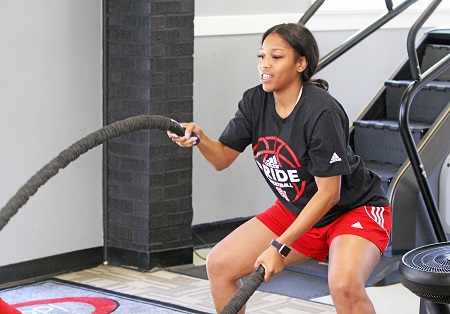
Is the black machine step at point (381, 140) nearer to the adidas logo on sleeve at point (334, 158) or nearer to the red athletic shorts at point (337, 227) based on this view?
the red athletic shorts at point (337, 227)

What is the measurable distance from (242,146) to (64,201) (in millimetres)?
1877

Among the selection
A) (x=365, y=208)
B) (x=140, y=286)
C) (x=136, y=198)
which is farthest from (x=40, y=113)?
(x=365, y=208)

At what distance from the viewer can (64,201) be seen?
215 inches

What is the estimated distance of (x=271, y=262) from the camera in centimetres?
329

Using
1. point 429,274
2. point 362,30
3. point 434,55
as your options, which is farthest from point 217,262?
point 434,55

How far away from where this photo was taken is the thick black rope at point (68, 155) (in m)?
2.83

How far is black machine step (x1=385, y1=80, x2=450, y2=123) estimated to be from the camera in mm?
6249

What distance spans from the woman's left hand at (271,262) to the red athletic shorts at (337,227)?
0.37 m

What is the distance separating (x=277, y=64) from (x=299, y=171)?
40cm

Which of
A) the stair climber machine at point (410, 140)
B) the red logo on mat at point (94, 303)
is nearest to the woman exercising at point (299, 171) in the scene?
the red logo on mat at point (94, 303)

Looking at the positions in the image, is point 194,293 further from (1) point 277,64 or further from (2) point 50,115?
(1) point 277,64

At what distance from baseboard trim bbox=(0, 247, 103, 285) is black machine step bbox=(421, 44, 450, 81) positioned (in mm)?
2560

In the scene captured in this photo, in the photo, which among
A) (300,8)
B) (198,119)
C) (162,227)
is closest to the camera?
(162,227)

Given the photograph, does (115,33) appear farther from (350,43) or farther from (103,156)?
(350,43)
